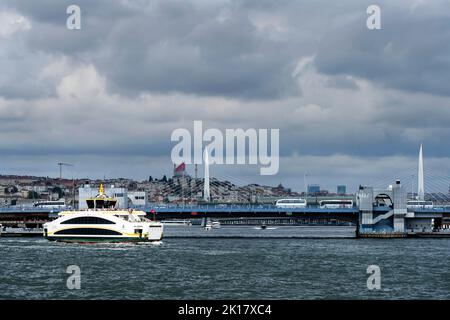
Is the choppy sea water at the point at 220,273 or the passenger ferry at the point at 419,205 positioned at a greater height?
the passenger ferry at the point at 419,205

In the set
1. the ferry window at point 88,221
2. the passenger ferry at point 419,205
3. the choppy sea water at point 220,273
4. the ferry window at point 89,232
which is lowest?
the choppy sea water at point 220,273

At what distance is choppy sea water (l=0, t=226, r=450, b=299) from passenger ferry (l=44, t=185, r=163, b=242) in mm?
7408

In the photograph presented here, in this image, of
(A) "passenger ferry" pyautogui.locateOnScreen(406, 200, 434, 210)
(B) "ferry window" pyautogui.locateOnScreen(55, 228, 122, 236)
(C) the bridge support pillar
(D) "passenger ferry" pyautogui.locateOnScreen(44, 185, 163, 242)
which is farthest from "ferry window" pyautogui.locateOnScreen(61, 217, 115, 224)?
(A) "passenger ferry" pyautogui.locateOnScreen(406, 200, 434, 210)

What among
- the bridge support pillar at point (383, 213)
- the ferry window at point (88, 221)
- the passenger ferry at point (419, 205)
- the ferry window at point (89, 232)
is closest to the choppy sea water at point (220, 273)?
the ferry window at point (89, 232)

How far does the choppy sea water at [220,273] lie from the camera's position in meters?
48.1

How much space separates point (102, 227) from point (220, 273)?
136 ft

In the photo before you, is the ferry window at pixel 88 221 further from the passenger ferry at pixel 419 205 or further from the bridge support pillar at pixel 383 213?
the passenger ferry at pixel 419 205

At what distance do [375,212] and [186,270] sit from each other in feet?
244

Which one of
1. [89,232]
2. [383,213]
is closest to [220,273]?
[89,232]

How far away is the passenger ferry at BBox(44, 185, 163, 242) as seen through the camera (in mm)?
99062

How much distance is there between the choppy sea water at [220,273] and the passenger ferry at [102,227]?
7.41 m

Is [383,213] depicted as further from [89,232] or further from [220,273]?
[220,273]

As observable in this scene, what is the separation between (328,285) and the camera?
Result: 172ft
